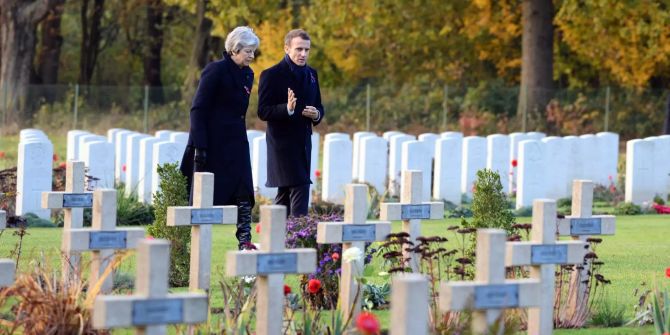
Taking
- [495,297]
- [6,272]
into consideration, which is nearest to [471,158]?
[6,272]

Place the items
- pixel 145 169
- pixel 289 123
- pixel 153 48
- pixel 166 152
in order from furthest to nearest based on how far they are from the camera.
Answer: pixel 153 48 < pixel 145 169 < pixel 166 152 < pixel 289 123

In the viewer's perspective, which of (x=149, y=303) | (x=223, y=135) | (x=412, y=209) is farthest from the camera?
(x=223, y=135)

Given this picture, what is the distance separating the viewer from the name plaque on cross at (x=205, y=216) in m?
7.91

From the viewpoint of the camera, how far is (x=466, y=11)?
115ft

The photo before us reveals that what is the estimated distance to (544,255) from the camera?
264 inches

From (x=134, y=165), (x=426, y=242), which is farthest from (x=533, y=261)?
(x=134, y=165)

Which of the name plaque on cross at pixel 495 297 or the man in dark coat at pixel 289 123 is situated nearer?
the name plaque on cross at pixel 495 297

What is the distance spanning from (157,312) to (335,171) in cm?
1156

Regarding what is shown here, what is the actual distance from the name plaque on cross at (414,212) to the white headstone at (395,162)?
28.8 ft

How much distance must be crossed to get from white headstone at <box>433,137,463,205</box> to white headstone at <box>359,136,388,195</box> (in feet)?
2.08

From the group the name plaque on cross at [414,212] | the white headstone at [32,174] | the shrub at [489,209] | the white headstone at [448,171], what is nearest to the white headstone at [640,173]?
the white headstone at [448,171]

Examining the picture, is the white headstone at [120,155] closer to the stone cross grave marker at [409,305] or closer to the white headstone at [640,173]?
the white headstone at [640,173]

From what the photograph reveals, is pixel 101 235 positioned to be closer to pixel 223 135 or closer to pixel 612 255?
pixel 223 135

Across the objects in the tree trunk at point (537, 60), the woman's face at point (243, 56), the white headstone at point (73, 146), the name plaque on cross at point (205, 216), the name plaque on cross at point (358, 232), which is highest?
the tree trunk at point (537, 60)
